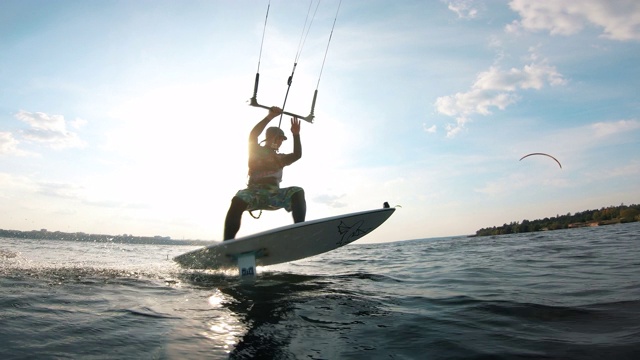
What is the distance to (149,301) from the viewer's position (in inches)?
184

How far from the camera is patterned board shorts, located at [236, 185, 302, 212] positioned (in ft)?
25.2

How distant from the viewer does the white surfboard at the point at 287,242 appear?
6.82m

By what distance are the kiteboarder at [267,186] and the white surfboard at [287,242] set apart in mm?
547

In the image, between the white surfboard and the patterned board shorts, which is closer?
the white surfboard

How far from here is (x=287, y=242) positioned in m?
7.16

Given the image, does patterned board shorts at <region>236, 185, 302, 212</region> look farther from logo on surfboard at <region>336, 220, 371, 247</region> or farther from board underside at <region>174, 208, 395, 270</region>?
logo on surfboard at <region>336, 220, 371, 247</region>

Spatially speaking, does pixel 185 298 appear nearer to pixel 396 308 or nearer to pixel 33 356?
pixel 33 356

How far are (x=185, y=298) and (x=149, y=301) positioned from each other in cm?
46

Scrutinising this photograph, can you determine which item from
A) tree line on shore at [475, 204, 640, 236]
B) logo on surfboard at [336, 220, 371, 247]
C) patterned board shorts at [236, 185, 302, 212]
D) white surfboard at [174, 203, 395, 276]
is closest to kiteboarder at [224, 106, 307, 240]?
patterned board shorts at [236, 185, 302, 212]

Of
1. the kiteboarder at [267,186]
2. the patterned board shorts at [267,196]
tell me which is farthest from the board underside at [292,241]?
the patterned board shorts at [267,196]

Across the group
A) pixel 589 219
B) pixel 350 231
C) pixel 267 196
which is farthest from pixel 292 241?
pixel 589 219

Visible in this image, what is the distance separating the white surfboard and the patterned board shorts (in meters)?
0.95

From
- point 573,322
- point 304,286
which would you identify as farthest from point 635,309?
point 304,286

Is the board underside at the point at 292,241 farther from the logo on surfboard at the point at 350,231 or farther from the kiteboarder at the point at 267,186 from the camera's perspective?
the kiteboarder at the point at 267,186
